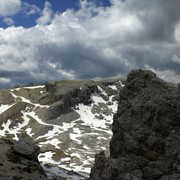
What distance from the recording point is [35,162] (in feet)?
208

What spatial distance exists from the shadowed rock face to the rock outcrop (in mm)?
12051

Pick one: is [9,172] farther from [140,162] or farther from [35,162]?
[140,162]

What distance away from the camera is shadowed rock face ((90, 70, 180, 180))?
41.4m

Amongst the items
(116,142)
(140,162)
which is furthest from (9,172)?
(140,162)

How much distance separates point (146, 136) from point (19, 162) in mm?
24925

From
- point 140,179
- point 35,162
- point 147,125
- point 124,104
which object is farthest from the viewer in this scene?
point 35,162

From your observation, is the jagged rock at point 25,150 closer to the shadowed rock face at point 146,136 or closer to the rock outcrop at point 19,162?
the rock outcrop at point 19,162

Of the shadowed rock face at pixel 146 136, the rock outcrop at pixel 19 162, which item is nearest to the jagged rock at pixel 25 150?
the rock outcrop at pixel 19 162

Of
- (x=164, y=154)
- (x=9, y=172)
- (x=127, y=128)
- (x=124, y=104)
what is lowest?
(x=9, y=172)

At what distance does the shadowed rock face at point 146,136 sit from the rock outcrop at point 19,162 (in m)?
12.1

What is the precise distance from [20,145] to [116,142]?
82.3ft

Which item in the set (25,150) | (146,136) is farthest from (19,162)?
(146,136)

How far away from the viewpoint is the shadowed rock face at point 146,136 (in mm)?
41406

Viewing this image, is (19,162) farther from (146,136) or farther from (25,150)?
(146,136)
